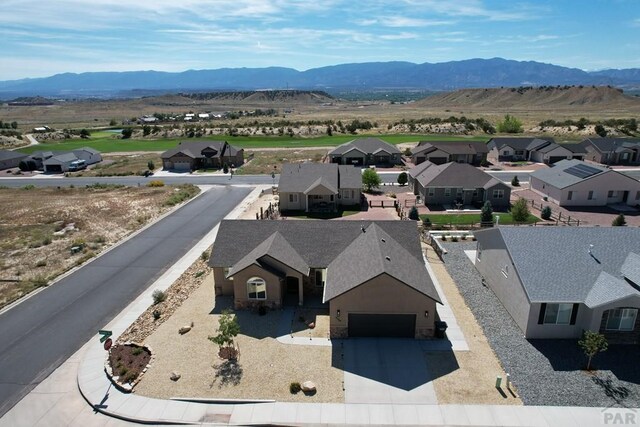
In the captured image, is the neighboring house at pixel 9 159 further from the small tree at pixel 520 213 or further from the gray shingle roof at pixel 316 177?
the small tree at pixel 520 213

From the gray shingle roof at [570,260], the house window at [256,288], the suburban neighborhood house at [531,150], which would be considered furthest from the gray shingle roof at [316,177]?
the suburban neighborhood house at [531,150]

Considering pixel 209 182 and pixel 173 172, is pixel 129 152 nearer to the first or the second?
pixel 173 172

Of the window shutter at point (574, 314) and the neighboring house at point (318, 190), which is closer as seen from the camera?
the window shutter at point (574, 314)

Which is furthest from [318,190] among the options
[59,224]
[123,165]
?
[123,165]

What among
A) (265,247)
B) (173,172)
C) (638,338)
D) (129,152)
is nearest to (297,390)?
(265,247)

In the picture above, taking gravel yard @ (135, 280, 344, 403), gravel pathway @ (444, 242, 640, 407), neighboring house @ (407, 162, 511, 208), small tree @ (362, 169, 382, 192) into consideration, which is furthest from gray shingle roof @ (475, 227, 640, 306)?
small tree @ (362, 169, 382, 192)

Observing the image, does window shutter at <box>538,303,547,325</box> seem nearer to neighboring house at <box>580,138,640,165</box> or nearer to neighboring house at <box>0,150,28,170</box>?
neighboring house at <box>580,138,640,165</box>

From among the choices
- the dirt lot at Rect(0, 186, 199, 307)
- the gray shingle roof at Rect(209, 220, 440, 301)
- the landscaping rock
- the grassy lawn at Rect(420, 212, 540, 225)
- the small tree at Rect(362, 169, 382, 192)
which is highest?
the gray shingle roof at Rect(209, 220, 440, 301)

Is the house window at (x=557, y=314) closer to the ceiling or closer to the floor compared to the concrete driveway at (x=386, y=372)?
closer to the ceiling
